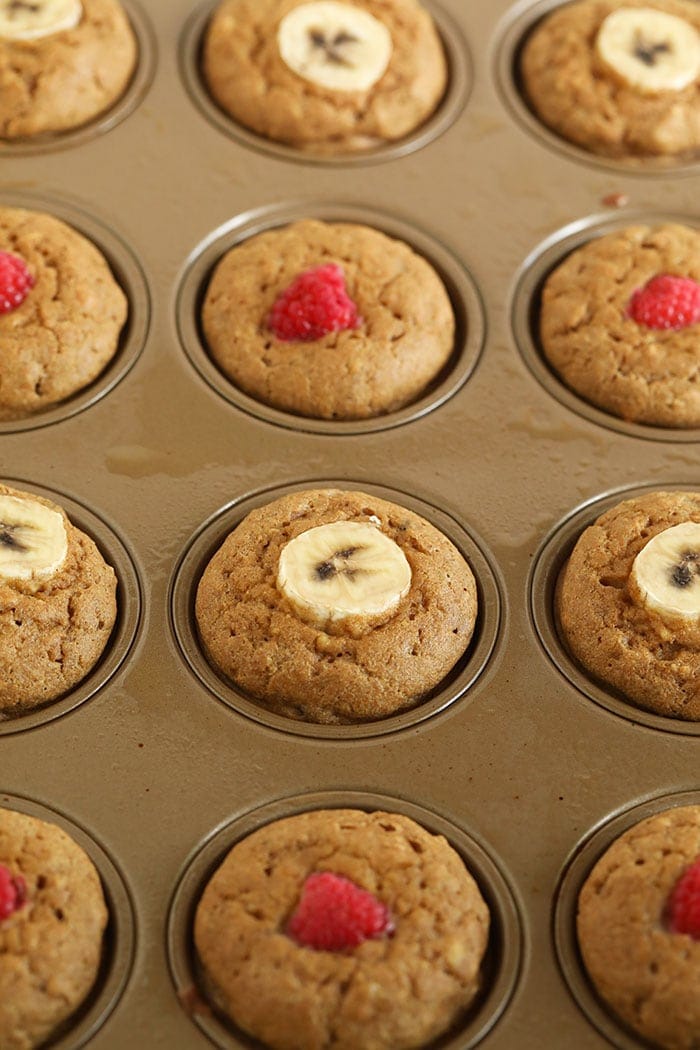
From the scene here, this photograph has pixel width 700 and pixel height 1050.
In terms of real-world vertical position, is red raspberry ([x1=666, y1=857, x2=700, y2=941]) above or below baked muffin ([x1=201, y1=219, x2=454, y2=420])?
below

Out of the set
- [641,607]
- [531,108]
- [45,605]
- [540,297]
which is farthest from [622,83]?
[45,605]

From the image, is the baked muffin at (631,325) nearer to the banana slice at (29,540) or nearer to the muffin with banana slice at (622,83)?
the muffin with banana slice at (622,83)

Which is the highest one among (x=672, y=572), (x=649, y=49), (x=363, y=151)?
(x=649, y=49)

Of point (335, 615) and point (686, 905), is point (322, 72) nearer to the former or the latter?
point (335, 615)

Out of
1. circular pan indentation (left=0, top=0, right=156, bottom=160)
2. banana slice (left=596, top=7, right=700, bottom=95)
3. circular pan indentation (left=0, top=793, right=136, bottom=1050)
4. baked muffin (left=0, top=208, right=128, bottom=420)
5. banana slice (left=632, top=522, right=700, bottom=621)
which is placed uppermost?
banana slice (left=596, top=7, right=700, bottom=95)

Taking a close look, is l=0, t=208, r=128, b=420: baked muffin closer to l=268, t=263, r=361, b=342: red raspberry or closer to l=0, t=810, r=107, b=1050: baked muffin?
l=268, t=263, r=361, b=342: red raspberry

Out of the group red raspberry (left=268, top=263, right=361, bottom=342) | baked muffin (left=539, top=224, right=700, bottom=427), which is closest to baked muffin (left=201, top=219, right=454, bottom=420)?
red raspberry (left=268, top=263, right=361, bottom=342)

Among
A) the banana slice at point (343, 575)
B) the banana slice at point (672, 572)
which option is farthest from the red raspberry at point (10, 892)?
the banana slice at point (672, 572)
